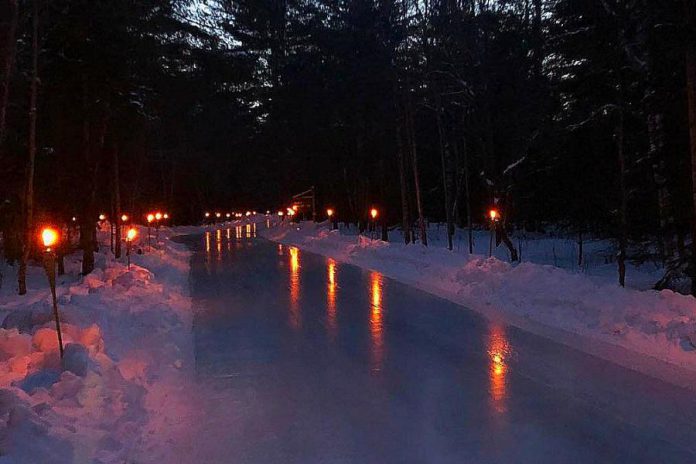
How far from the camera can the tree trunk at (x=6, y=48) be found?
13.8 m

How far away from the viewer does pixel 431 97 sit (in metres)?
32.4

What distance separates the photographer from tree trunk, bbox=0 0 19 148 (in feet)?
45.1

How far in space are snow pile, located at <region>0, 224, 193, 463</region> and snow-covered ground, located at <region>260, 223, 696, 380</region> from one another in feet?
20.7

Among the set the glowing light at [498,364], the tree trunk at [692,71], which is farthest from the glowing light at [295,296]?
the tree trunk at [692,71]

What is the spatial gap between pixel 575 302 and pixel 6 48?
1278 centimetres

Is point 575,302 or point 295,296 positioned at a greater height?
point 575,302

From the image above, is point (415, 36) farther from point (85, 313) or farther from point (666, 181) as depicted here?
point (85, 313)

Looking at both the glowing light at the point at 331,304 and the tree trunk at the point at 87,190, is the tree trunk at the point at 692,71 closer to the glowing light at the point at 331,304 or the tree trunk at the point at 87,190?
the glowing light at the point at 331,304

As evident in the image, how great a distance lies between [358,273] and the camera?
24.5m

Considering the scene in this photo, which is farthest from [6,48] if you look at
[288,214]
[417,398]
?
[288,214]

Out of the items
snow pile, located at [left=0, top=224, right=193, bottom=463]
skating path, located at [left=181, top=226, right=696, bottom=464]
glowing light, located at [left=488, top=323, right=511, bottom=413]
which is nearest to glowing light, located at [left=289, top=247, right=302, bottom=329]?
skating path, located at [left=181, top=226, right=696, bottom=464]

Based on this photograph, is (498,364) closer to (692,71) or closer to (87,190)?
(692,71)

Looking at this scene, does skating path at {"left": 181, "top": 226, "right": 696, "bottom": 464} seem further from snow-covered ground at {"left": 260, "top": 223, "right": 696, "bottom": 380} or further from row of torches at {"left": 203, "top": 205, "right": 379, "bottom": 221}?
row of torches at {"left": 203, "top": 205, "right": 379, "bottom": 221}

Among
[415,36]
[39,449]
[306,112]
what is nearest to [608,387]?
[39,449]
